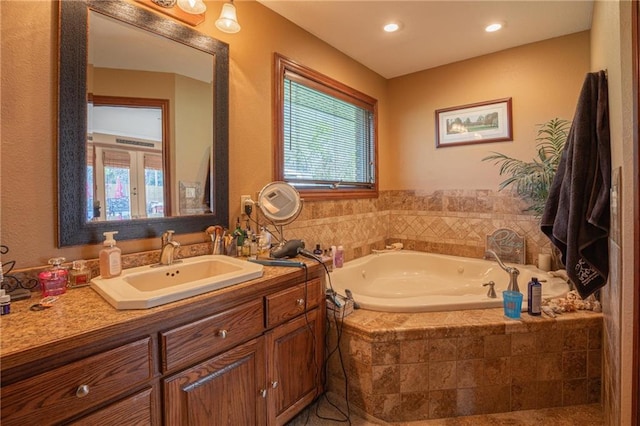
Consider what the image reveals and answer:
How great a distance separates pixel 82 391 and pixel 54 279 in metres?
0.51

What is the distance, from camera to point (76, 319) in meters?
0.93

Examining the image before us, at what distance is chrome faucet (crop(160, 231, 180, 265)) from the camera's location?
1.49 metres

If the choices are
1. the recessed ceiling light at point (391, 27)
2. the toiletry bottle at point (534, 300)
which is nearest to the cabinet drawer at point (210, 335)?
the toiletry bottle at point (534, 300)

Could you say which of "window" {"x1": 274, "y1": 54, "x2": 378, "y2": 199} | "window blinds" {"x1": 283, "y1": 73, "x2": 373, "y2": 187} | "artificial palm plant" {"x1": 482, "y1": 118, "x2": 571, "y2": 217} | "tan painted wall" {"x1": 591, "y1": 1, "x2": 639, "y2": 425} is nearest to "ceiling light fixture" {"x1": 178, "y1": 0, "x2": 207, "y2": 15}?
"window" {"x1": 274, "y1": 54, "x2": 378, "y2": 199}

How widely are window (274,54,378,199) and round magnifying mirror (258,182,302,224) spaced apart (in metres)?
0.27

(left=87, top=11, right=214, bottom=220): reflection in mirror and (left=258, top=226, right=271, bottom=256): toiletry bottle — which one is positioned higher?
(left=87, top=11, right=214, bottom=220): reflection in mirror

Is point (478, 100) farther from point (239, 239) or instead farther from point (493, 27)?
point (239, 239)

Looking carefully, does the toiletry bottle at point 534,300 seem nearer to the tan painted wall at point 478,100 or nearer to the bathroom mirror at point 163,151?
the tan painted wall at point 478,100

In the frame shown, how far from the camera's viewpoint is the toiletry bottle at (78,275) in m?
1.25

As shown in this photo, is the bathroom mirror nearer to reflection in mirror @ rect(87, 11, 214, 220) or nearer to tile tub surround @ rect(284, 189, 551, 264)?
reflection in mirror @ rect(87, 11, 214, 220)

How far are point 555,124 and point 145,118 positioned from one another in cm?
296

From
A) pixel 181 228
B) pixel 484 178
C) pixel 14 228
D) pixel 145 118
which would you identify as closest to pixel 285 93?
pixel 145 118

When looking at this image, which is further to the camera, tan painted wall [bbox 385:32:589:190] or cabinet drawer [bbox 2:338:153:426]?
tan painted wall [bbox 385:32:589:190]

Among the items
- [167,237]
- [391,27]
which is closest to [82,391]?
[167,237]
